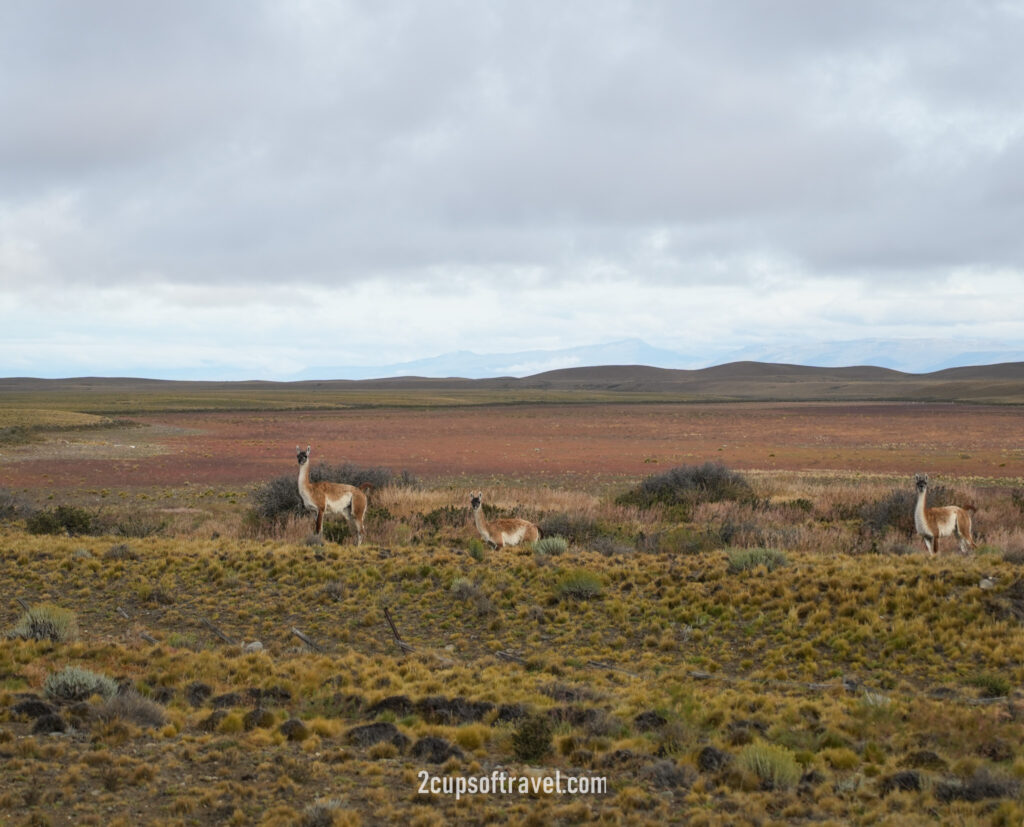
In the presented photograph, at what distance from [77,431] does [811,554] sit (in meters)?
61.2

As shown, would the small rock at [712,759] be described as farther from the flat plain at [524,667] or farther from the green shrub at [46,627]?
the green shrub at [46,627]

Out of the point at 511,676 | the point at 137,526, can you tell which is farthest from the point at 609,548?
the point at 137,526

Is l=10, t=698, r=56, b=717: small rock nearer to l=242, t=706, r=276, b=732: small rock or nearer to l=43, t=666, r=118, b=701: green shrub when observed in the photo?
l=43, t=666, r=118, b=701: green shrub

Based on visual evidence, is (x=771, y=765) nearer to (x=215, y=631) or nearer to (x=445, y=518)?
(x=215, y=631)

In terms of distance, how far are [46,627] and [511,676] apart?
248 inches

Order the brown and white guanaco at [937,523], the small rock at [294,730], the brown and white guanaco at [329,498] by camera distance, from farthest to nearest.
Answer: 1. the brown and white guanaco at [329,498]
2. the brown and white guanaco at [937,523]
3. the small rock at [294,730]

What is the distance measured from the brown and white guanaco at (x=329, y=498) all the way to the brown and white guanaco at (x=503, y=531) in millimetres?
2538

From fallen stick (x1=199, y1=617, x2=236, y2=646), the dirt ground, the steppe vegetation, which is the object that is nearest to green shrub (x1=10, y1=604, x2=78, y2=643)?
the steppe vegetation

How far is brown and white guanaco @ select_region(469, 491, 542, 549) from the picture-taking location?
1563 cm

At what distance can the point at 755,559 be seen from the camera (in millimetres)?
13367

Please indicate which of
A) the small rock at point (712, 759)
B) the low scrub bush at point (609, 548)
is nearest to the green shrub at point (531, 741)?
the small rock at point (712, 759)

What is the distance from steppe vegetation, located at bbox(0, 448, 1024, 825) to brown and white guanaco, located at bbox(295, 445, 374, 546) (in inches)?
28.7

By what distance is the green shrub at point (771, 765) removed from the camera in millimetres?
6527

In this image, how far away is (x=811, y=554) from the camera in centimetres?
1440
